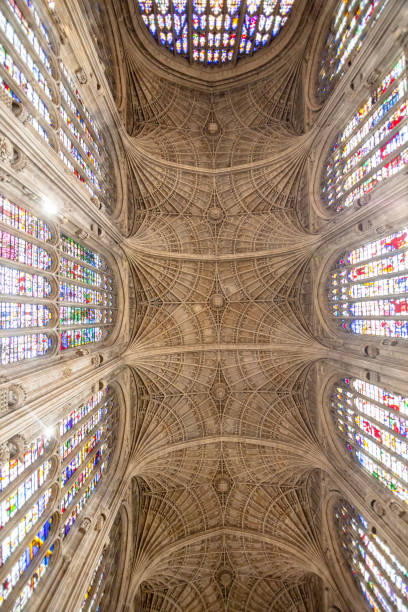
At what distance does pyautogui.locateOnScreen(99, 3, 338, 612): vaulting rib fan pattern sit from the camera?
78.6ft

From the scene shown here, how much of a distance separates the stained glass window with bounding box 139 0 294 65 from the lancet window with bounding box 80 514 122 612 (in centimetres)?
2930

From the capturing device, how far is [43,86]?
1448 cm

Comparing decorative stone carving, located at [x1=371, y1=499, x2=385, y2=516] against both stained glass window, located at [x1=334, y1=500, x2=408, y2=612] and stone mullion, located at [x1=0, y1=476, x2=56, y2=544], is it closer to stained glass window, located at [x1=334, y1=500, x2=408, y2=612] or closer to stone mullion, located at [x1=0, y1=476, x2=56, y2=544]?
stained glass window, located at [x1=334, y1=500, x2=408, y2=612]

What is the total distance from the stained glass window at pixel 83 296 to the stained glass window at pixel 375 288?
1375cm

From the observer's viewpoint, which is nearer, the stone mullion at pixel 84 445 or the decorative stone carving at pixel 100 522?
the stone mullion at pixel 84 445

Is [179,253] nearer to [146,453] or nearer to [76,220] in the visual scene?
[76,220]

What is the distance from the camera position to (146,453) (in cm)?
2456

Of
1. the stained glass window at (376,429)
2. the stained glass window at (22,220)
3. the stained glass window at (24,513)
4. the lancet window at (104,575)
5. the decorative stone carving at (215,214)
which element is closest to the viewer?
the stained glass window at (24,513)

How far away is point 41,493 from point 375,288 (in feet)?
55.1

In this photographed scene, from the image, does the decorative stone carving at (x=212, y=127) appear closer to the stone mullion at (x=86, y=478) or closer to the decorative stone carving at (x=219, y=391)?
the decorative stone carving at (x=219, y=391)

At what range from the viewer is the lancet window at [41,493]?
12.5m

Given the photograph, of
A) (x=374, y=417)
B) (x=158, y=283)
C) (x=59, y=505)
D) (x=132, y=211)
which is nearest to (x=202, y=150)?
(x=132, y=211)

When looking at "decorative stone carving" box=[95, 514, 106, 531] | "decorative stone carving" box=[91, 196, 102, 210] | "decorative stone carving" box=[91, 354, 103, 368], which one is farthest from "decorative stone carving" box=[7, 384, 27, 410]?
"decorative stone carving" box=[95, 514, 106, 531]

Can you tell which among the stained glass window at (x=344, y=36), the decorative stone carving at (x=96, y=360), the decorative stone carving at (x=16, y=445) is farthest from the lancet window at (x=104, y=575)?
the stained glass window at (x=344, y=36)
